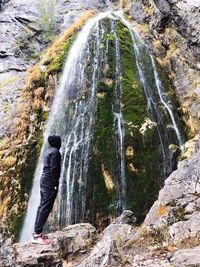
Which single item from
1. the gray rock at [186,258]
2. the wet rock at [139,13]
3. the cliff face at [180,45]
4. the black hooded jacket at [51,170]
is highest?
the wet rock at [139,13]

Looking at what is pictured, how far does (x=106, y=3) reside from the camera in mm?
23453

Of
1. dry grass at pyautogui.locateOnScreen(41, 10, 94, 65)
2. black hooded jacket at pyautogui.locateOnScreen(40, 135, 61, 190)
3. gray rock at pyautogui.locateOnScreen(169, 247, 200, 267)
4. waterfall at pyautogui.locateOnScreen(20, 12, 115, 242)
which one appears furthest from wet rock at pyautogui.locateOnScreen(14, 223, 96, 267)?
dry grass at pyautogui.locateOnScreen(41, 10, 94, 65)

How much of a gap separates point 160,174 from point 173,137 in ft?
5.03

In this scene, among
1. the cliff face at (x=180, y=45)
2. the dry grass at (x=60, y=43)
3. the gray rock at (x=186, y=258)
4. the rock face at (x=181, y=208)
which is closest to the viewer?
the gray rock at (x=186, y=258)

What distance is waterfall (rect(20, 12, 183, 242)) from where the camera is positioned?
11.5 meters

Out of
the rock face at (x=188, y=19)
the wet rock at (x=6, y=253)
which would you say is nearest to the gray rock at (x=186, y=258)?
the wet rock at (x=6, y=253)

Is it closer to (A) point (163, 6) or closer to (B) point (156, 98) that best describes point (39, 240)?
(B) point (156, 98)

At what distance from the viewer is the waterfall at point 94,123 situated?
1153cm

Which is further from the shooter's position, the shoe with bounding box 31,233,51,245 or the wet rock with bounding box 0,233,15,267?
→ the shoe with bounding box 31,233,51,245

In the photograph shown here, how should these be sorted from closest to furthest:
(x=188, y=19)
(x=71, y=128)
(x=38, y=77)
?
(x=71, y=128), (x=188, y=19), (x=38, y=77)

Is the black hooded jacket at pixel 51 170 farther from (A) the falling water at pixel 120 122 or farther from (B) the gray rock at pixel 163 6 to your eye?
(B) the gray rock at pixel 163 6

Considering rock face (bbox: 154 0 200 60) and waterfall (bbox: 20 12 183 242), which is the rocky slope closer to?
waterfall (bbox: 20 12 183 242)

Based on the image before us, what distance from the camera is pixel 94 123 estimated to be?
12797 mm

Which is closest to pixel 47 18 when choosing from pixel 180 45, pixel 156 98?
pixel 180 45
